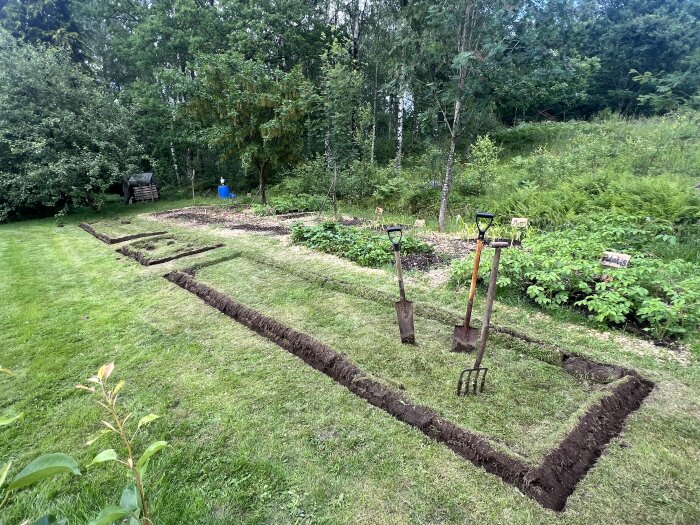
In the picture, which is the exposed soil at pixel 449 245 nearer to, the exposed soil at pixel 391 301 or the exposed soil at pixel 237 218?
the exposed soil at pixel 391 301

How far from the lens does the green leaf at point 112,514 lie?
649 mm

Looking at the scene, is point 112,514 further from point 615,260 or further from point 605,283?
point 615,260

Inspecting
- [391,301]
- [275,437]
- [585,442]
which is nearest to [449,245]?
[391,301]

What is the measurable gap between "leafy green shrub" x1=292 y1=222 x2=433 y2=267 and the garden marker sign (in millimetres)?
2315

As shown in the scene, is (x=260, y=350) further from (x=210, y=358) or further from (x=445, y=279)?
(x=445, y=279)

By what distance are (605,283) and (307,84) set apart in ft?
33.7

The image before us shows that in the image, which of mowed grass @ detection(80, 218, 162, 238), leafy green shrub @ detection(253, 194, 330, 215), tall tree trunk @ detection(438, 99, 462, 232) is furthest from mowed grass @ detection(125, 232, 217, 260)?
tall tree trunk @ detection(438, 99, 462, 232)

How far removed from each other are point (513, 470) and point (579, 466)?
381 mm

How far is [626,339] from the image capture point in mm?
2986

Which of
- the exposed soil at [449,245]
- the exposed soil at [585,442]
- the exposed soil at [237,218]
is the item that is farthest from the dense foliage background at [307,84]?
the exposed soil at [585,442]

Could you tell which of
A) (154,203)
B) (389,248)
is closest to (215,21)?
(154,203)

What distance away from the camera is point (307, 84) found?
10836 millimetres

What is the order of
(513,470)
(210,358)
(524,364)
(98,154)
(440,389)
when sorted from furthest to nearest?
(98,154) < (210,358) < (524,364) < (440,389) < (513,470)

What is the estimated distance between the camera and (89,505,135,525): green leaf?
65 centimetres
